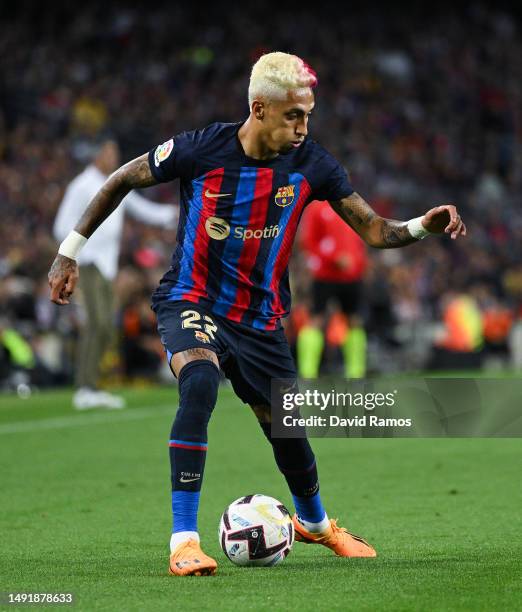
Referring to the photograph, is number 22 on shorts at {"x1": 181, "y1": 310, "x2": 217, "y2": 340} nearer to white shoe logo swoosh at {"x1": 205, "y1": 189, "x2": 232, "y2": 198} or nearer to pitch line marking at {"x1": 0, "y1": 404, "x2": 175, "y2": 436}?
white shoe logo swoosh at {"x1": 205, "y1": 189, "x2": 232, "y2": 198}

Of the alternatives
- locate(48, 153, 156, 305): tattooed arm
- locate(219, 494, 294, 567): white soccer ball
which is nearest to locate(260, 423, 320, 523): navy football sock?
locate(219, 494, 294, 567): white soccer ball

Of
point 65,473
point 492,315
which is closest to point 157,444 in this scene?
point 65,473

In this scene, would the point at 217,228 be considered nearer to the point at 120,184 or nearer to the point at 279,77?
the point at 120,184

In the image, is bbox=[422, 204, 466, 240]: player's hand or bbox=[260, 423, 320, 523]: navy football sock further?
bbox=[260, 423, 320, 523]: navy football sock

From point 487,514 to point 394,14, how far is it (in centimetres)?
2813

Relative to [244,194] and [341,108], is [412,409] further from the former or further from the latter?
[341,108]

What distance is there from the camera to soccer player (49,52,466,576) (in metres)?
5.07

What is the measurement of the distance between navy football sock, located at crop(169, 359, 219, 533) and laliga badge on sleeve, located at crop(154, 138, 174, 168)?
2.85 ft

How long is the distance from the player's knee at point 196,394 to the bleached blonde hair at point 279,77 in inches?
42.2

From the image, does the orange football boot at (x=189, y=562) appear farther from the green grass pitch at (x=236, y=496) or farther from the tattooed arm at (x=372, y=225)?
the tattooed arm at (x=372, y=225)

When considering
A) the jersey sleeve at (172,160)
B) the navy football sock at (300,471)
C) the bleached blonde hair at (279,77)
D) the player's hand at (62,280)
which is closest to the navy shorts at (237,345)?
the navy football sock at (300,471)

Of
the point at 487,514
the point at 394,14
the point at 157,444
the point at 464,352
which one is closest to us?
the point at 487,514

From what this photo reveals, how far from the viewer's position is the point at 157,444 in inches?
404

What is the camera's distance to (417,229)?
5.27m
